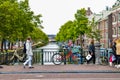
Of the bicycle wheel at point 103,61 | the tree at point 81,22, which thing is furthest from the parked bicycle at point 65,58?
the tree at point 81,22

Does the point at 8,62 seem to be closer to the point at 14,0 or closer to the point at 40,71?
the point at 40,71

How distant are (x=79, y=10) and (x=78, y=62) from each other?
197 ft

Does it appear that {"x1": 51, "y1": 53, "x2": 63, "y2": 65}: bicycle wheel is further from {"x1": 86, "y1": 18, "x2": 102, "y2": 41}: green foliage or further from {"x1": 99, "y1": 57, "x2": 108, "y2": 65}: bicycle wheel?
{"x1": 86, "y1": 18, "x2": 102, "y2": 41}: green foliage

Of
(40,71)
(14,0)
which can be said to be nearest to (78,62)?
(40,71)

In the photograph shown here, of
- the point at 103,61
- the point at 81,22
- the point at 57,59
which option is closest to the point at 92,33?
the point at 81,22

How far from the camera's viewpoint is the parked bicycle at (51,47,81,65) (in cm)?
2525

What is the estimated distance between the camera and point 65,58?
1016 inches

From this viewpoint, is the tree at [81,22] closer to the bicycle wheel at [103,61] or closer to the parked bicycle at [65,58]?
the parked bicycle at [65,58]

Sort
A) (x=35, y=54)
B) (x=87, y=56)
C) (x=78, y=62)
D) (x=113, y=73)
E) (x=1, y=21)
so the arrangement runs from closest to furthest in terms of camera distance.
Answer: (x=113, y=73) < (x=87, y=56) < (x=78, y=62) < (x=35, y=54) < (x=1, y=21)

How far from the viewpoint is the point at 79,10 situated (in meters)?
86.4

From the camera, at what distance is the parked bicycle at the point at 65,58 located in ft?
82.8

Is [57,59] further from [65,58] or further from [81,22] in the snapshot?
[81,22]

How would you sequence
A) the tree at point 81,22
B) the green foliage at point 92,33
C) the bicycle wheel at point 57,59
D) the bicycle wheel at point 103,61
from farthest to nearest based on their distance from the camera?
the green foliage at point 92,33, the tree at point 81,22, the bicycle wheel at point 103,61, the bicycle wheel at point 57,59

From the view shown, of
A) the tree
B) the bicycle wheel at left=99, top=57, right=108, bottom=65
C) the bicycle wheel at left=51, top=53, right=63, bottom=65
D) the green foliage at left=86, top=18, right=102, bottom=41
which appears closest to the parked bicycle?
the bicycle wheel at left=51, top=53, right=63, bottom=65
